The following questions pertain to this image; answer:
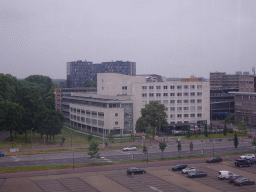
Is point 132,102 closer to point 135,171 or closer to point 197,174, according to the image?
point 135,171

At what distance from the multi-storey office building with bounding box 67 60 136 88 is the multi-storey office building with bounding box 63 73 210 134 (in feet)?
175

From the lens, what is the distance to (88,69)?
329 feet

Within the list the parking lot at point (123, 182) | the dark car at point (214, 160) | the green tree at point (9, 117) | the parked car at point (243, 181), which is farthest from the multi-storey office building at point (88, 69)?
the parked car at point (243, 181)

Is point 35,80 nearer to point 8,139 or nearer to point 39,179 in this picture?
point 8,139

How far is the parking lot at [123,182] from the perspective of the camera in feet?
56.3

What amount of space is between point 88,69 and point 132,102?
62450 millimetres

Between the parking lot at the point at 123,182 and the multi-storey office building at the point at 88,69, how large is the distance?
259 ft

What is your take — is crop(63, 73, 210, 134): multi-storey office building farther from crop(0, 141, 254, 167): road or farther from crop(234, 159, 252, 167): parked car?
crop(234, 159, 252, 167): parked car

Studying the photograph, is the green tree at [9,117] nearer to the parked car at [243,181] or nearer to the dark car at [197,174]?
the dark car at [197,174]

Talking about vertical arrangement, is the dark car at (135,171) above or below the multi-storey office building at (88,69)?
below

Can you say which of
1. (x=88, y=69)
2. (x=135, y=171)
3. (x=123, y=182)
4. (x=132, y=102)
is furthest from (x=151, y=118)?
(x=88, y=69)

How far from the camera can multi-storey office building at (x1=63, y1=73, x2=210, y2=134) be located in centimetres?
3912

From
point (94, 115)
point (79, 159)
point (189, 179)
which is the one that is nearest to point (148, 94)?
point (94, 115)

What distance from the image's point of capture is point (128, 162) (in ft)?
78.9
